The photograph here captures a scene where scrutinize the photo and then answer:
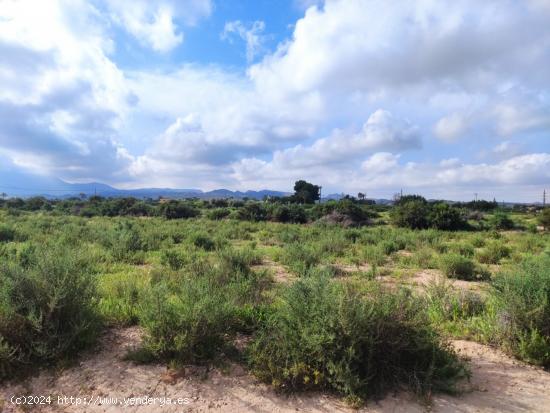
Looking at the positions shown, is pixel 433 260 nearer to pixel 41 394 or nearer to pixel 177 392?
pixel 177 392

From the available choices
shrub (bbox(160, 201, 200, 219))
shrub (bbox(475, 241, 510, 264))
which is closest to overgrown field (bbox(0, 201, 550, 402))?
shrub (bbox(475, 241, 510, 264))

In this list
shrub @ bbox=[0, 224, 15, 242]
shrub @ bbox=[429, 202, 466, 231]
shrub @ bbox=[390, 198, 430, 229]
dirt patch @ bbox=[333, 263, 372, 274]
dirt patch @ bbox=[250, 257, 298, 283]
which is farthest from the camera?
shrub @ bbox=[390, 198, 430, 229]

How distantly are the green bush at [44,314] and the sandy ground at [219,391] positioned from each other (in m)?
0.24

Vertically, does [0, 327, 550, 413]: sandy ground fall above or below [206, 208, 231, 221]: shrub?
below

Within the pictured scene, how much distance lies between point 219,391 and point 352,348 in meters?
1.46

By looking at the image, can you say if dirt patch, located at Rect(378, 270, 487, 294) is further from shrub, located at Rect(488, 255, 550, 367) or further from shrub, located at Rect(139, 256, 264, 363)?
shrub, located at Rect(139, 256, 264, 363)

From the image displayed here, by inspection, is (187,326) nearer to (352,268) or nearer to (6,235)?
(352,268)

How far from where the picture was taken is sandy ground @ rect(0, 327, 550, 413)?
12.4 feet

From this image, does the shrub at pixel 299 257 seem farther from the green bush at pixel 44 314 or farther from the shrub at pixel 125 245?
→ the green bush at pixel 44 314

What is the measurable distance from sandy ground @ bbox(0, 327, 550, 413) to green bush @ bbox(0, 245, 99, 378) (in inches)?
9.5

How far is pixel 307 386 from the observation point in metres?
4.00

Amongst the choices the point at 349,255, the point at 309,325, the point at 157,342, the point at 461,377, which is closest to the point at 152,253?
the point at 349,255

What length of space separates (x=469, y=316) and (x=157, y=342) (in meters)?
4.81

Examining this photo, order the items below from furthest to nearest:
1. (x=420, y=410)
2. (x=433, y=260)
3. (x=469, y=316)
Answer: (x=433, y=260) < (x=469, y=316) < (x=420, y=410)
